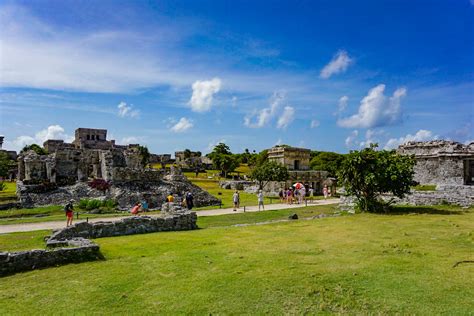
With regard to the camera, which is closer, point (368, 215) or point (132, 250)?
point (132, 250)

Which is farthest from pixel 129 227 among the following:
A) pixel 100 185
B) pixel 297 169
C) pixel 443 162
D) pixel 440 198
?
pixel 297 169

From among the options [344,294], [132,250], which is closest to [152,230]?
[132,250]

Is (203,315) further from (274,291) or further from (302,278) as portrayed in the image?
(302,278)

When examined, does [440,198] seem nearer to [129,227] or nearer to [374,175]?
[374,175]

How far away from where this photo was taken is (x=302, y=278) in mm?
8453

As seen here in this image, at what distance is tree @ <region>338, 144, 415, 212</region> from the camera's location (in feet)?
67.6

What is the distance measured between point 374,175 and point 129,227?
45.9ft

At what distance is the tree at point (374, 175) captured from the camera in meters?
20.6

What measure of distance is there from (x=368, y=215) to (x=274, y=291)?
14.0 metres

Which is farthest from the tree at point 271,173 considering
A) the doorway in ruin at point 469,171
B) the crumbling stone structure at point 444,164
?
the doorway in ruin at point 469,171

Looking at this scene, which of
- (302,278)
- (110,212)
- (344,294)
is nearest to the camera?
(344,294)

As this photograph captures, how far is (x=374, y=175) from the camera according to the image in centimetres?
2081

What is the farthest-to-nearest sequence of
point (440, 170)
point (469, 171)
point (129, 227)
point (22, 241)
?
point (440, 170)
point (469, 171)
point (129, 227)
point (22, 241)

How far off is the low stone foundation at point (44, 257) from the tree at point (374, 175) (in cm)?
1592
